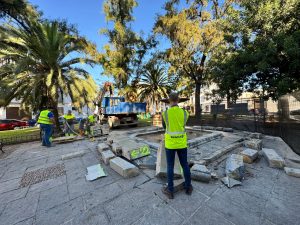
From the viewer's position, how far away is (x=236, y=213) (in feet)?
7.07

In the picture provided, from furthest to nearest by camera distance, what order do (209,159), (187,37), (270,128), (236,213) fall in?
Result: (187,37), (270,128), (209,159), (236,213)

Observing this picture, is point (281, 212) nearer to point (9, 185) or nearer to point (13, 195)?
point (13, 195)

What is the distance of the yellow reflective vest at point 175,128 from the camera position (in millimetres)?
2527

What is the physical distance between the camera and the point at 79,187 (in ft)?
10.1

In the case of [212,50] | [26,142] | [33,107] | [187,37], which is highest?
[187,37]

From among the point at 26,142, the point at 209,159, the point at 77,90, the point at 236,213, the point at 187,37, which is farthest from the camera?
the point at 187,37

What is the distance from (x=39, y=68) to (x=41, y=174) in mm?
7470

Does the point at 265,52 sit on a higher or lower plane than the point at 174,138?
higher

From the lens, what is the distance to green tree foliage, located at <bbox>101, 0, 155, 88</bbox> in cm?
1750

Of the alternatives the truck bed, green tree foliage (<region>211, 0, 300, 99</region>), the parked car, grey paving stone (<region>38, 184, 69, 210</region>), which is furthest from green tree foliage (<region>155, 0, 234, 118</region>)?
the parked car

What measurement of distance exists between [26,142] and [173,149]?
9.47 m

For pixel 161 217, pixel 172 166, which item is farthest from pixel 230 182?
pixel 161 217

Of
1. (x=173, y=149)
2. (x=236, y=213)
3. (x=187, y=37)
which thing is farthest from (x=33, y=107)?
(x=187, y=37)

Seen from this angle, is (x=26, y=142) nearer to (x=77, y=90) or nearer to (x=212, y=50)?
(x=77, y=90)
